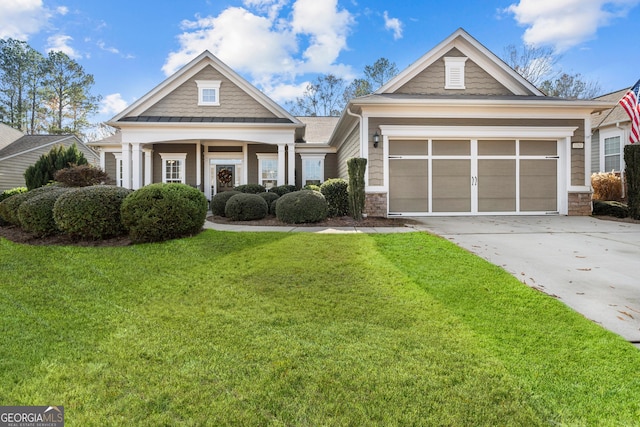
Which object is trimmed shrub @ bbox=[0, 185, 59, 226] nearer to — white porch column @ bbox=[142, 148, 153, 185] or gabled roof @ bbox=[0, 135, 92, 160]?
white porch column @ bbox=[142, 148, 153, 185]

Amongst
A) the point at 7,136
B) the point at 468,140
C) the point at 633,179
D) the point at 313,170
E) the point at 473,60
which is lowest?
the point at 633,179

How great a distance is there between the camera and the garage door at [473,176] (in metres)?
9.78

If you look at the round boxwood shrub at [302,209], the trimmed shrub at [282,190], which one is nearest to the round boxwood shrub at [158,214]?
the round boxwood shrub at [302,209]

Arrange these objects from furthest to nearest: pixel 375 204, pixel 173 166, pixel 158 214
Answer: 1. pixel 173 166
2. pixel 375 204
3. pixel 158 214

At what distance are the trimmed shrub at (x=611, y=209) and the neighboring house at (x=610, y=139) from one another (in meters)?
4.23

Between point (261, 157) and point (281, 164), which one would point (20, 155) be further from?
point (281, 164)

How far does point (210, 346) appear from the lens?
2.52 m

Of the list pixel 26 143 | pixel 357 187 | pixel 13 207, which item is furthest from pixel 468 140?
pixel 26 143

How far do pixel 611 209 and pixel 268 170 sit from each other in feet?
41.2

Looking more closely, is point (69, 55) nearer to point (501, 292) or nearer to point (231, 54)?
point (231, 54)

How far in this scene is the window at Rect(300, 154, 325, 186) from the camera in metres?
15.9

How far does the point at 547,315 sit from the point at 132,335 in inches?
144

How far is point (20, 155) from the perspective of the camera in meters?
20.5

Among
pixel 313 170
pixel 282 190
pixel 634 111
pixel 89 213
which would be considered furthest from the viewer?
pixel 313 170
